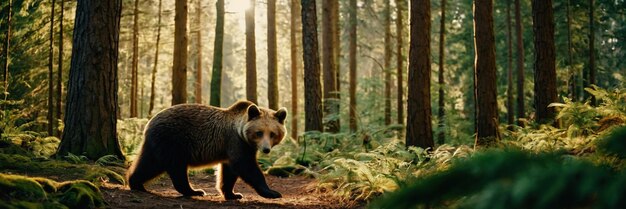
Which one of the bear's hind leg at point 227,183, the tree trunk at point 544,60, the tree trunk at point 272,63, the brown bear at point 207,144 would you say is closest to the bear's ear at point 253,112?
the brown bear at point 207,144

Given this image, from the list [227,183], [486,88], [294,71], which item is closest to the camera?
[227,183]

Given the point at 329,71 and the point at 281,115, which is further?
the point at 329,71

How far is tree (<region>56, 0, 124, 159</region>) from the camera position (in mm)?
10375

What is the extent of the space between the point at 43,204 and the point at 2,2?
1580 cm

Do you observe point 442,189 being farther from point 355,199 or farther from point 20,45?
point 20,45

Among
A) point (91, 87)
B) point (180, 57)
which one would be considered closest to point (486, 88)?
point (91, 87)

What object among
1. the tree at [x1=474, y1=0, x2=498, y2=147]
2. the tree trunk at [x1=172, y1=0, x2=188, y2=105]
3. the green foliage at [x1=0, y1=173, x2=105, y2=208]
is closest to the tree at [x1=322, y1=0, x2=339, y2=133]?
the tree trunk at [x1=172, y1=0, x2=188, y2=105]

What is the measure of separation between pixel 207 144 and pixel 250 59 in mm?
15400

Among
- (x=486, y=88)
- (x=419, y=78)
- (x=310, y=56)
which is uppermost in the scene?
(x=310, y=56)

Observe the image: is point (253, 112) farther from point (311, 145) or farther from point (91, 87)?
point (311, 145)

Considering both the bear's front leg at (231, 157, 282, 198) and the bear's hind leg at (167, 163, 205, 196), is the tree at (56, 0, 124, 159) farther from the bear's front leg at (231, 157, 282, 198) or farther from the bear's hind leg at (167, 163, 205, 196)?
the bear's front leg at (231, 157, 282, 198)

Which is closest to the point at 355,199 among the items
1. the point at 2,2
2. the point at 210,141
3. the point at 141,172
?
the point at 210,141

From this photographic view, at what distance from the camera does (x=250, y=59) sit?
24.1 m

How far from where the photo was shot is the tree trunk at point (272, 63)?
23453mm
